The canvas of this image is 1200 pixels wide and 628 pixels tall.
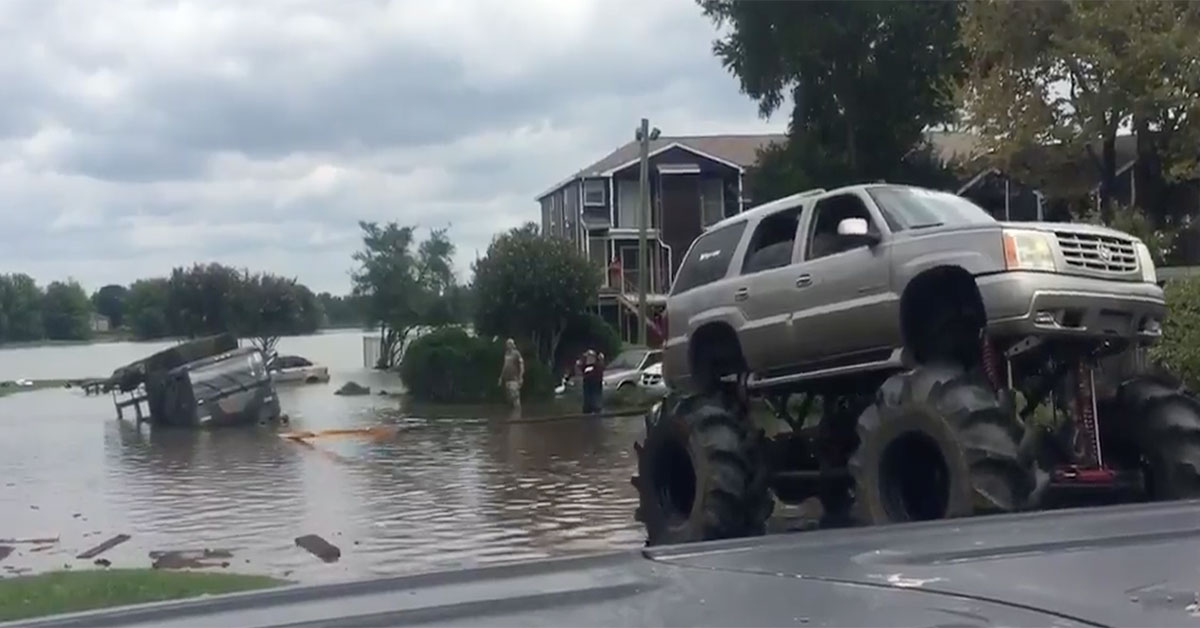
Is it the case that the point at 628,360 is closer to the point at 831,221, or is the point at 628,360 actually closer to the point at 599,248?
the point at 599,248

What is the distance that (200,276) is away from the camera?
5688 cm

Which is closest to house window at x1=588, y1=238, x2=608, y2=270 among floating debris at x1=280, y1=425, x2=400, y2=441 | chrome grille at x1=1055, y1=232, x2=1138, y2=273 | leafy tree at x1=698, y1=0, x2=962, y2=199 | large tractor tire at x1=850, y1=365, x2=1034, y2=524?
leafy tree at x1=698, y1=0, x2=962, y2=199

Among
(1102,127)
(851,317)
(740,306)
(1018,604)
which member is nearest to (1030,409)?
(851,317)

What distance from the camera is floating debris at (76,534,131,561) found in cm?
1354

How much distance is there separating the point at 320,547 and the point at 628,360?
2807cm

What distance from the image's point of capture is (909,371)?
11.0 m

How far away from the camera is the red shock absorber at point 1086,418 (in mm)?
10680

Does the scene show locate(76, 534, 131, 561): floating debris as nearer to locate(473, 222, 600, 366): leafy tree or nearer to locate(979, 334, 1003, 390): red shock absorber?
locate(979, 334, 1003, 390): red shock absorber

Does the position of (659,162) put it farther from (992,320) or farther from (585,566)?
(585,566)

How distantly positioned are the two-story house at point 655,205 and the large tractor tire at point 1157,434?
143 feet

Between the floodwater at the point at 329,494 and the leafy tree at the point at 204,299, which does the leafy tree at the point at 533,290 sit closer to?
the floodwater at the point at 329,494

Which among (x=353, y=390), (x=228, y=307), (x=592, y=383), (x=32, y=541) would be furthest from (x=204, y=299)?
(x=32, y=541)

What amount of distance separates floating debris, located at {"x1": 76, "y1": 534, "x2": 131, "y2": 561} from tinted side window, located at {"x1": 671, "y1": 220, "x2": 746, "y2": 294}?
17.6 feet

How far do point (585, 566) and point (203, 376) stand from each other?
31940 mm
